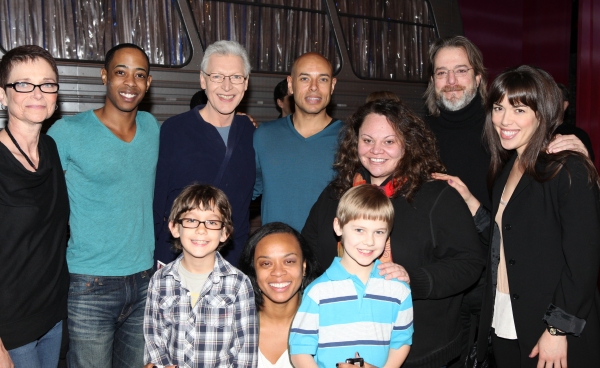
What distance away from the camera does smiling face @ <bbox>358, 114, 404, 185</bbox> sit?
8.69 feet

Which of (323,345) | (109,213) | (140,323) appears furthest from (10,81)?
(323,345)

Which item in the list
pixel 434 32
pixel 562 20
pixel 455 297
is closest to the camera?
pixel 455 297

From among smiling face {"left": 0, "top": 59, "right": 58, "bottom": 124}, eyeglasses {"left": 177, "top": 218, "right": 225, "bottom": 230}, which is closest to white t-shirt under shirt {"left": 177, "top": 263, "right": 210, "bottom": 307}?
eyeglasses {"left": 177, "top": 218, "right": 225, "bottom": 230}

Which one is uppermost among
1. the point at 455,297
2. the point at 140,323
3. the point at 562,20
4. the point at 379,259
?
the point at 562,20

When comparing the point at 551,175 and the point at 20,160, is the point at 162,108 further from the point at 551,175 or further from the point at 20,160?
the point at 551,175

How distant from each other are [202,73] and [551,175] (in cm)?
185

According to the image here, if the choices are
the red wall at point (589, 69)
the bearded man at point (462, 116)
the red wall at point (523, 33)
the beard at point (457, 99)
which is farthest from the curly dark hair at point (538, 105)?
the red wall at point (523, 33)

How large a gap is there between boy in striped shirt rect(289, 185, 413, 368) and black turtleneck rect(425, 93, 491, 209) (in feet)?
3.36

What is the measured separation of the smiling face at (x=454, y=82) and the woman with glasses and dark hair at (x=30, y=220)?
211 centimetres

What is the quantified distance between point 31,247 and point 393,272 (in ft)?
4.77

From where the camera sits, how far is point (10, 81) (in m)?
2.53

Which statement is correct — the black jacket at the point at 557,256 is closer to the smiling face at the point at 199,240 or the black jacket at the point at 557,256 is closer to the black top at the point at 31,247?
the smiling face at the point at 199,240

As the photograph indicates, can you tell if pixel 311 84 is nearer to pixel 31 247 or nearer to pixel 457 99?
pixel 457 99

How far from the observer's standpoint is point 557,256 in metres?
2.52
